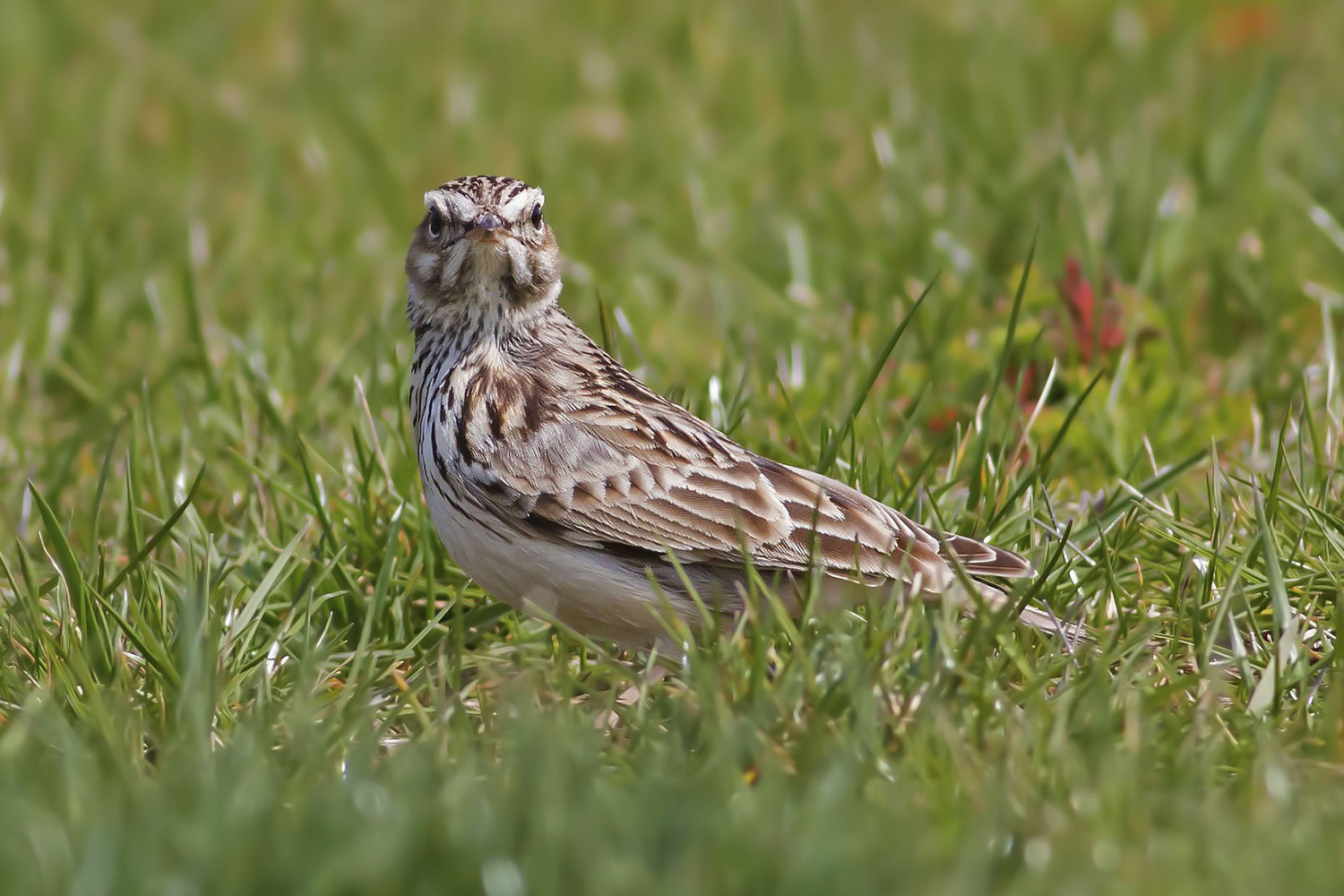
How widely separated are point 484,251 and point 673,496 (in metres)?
0.96

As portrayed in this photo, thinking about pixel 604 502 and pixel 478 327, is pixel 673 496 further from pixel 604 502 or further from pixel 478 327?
pixel 478 327

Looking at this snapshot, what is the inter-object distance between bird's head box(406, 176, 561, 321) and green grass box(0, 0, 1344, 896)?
0.68 meters

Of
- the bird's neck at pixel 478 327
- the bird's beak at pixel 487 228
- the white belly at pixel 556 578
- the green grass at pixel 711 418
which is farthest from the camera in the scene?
the bird's neck at pixel 478 327

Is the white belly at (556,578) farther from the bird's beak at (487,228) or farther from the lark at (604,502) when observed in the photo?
the bird's beak at (487,228)

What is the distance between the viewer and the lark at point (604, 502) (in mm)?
5020

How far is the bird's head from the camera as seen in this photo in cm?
546

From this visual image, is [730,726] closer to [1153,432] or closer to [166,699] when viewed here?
[166,699]

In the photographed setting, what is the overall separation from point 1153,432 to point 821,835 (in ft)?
12.1

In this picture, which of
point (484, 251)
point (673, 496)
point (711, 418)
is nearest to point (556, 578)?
point (673, 496)

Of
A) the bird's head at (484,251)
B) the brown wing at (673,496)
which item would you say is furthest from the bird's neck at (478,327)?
the brown wing at (673,496)

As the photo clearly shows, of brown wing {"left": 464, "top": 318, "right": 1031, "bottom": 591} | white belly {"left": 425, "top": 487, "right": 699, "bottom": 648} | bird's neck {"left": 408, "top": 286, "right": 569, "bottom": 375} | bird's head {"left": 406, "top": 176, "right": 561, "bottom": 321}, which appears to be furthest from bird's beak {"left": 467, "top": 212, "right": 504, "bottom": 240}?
white belly {"left": 425, "top": 487, "right": 699, "bottom": 648}

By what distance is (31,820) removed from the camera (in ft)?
11.5

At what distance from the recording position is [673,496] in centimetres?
515

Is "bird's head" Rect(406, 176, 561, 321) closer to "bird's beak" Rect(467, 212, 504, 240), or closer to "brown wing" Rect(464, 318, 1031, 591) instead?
"bird's beak" Rect(467, 212, 504, 240)
